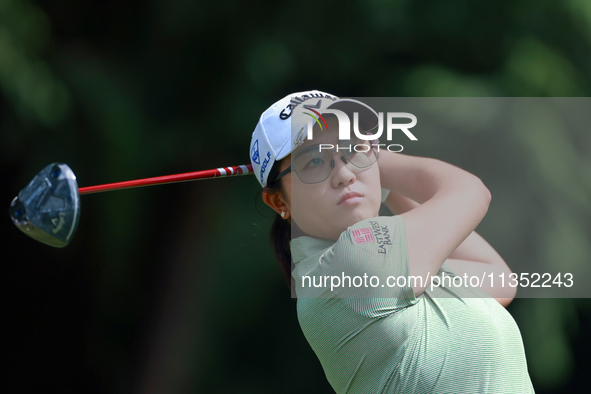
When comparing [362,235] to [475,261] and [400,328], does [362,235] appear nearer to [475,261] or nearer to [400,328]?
[400,328]

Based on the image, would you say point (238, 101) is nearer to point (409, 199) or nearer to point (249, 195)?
point (249, 195)

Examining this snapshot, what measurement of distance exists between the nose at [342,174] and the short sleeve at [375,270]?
13 centimetres

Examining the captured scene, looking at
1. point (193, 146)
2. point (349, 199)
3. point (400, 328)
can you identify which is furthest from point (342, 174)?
point (193, 146)

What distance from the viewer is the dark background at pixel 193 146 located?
2.62m

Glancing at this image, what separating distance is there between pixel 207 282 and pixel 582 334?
65.2 inches

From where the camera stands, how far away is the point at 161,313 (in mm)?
2838

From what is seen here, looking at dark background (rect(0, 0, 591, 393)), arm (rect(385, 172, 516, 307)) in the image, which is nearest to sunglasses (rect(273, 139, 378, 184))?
arm (rect(385, 172, 516, 307))

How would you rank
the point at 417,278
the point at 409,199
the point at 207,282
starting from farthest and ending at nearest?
the point at 207,282
the point at 409,199
the point at 417,278

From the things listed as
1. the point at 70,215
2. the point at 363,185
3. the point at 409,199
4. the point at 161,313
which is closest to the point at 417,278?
the point at 363,185

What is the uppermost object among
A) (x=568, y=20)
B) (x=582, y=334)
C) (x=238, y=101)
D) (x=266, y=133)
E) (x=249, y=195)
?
(x=568, y=20)

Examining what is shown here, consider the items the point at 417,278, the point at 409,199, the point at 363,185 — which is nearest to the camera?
the point at 417,278

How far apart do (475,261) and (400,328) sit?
1.23 feet

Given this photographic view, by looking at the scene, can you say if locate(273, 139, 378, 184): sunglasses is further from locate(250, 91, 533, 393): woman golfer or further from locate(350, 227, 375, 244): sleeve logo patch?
locate(350, 227, 375, 244): sleeve logo patch

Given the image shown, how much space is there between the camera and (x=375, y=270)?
3.31 ft
